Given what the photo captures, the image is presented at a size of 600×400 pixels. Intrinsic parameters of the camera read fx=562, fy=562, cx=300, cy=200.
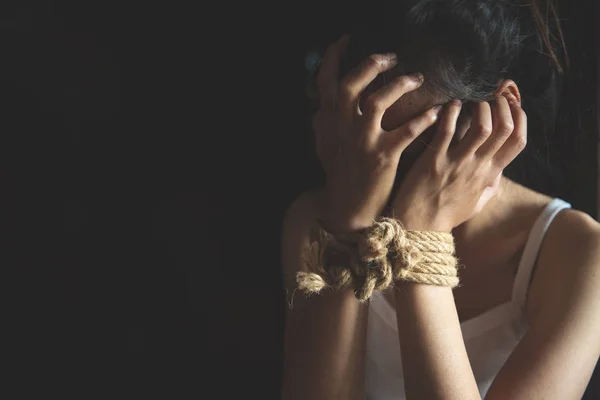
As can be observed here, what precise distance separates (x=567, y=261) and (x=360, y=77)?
1.40 ft

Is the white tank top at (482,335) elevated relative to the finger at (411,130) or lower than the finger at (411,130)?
lower

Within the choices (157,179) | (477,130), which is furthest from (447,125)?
(157,179)

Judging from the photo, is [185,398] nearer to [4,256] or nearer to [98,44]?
[4,256]

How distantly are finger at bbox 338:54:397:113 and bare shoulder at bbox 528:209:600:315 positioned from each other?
1.29ft

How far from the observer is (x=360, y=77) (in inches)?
31.1

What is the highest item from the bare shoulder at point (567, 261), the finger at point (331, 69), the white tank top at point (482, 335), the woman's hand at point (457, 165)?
the finger at point (331, 69)

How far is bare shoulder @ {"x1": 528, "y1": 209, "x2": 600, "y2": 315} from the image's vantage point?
2.72 ft

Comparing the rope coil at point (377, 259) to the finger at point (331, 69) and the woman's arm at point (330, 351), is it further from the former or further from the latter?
the finger at point (331, 69)

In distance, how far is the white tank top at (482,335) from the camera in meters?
0.93

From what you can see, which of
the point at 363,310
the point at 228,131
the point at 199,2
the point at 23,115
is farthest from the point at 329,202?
the point at 23,115

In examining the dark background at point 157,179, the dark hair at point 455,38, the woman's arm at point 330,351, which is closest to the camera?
the dark hair at point 455,38

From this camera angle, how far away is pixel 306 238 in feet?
3.46

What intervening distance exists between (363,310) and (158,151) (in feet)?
1.60

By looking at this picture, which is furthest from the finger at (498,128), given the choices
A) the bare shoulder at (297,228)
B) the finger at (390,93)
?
the bare shoulder at (297,228)
